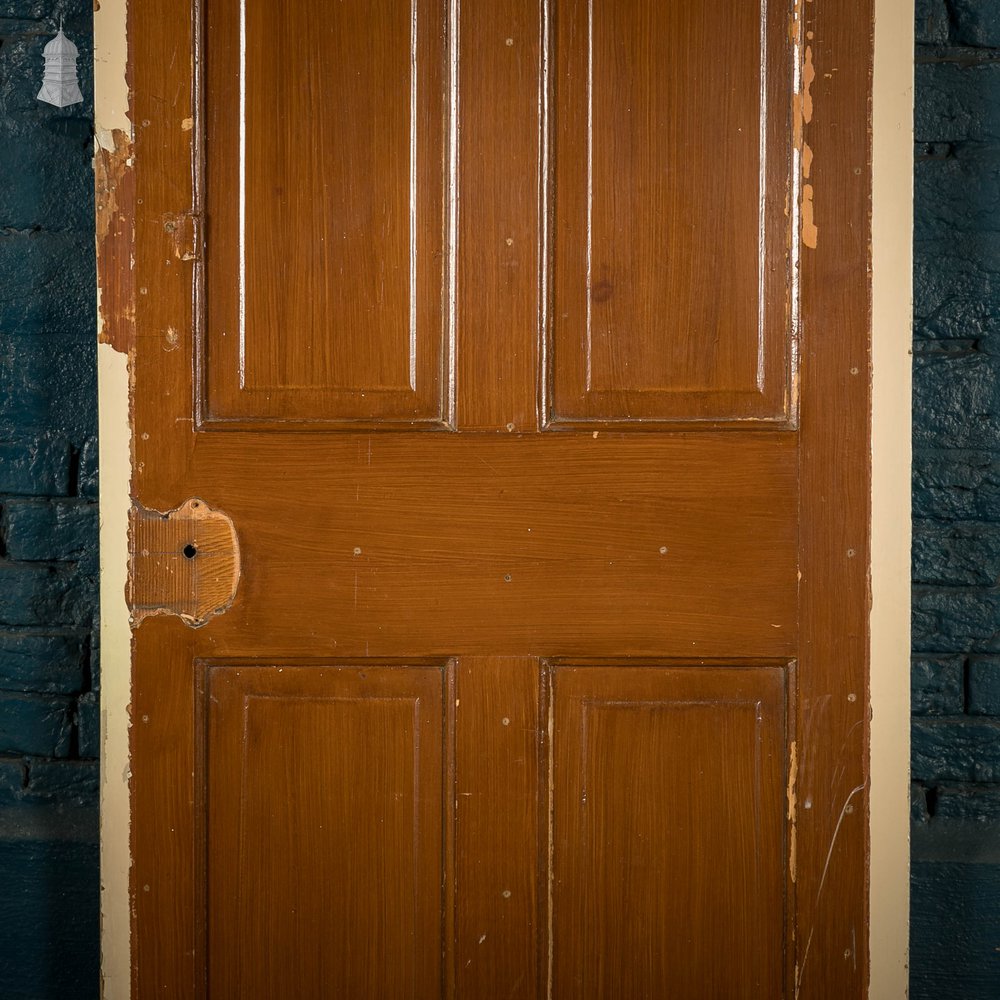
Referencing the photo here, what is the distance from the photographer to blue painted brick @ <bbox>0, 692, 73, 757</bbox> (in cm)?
133

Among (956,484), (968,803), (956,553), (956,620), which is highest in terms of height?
(956,484)

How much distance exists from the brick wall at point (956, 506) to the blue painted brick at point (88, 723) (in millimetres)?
1247

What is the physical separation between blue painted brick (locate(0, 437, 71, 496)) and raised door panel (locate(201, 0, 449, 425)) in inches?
15.1

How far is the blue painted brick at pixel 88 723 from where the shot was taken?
52.7 inches

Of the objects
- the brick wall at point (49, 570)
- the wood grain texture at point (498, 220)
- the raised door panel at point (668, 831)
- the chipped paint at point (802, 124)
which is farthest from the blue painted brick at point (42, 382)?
the chipped paint at point (802, 124)

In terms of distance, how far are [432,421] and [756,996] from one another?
0.82 meters

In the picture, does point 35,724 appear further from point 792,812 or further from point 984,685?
point 984,685

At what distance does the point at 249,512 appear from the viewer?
1094 millimetres

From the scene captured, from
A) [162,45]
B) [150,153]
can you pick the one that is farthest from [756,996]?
[162,45]

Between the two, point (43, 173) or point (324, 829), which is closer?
point (324, 829)

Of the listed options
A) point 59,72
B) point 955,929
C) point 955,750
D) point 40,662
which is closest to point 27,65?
point 59,72

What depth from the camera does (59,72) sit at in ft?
4.24

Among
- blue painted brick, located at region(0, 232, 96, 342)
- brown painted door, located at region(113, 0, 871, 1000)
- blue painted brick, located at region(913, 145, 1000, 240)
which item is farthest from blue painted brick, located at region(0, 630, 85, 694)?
blue painted brick, located at region(913, 145, 1000, 240)

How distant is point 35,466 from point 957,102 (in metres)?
→ 1.48
